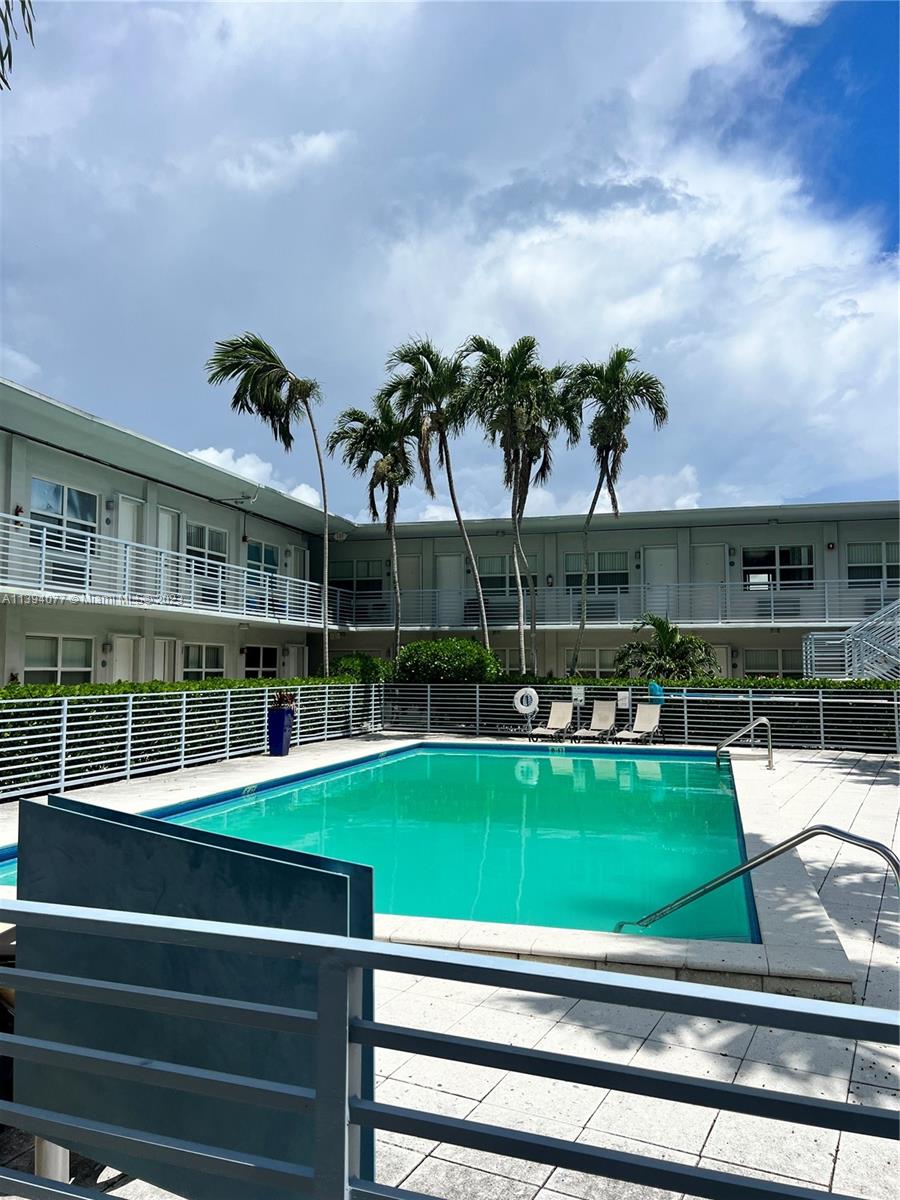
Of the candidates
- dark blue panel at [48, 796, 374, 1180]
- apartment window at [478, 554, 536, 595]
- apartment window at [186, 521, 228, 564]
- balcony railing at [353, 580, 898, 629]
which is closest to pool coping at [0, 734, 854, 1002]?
dark blue panel at [48, 796, 374, 1180]

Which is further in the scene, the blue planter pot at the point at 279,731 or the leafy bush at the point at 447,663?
the leafy bush at the point at 447,663

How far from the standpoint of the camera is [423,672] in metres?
20.0

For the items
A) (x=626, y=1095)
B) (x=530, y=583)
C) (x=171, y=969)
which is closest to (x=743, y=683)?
(x=530, y=583)

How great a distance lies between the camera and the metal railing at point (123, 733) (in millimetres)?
10414

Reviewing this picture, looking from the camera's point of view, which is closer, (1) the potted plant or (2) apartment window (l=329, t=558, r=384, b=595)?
(1) the potted plant

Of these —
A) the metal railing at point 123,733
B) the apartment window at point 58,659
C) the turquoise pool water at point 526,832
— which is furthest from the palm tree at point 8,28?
the apartment window at point 58,659

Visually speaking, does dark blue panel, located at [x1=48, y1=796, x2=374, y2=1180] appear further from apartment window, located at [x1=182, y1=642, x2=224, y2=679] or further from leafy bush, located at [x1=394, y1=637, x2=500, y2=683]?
apartment window, located at [x1=182, y1=642, x2=224, y2=679]

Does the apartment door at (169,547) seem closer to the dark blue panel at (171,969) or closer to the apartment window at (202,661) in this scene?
the apartment window at (202,661)

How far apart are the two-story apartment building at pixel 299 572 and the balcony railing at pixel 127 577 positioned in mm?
59

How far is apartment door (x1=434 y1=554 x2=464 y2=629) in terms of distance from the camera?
24.7 meters

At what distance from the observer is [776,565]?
2323cm

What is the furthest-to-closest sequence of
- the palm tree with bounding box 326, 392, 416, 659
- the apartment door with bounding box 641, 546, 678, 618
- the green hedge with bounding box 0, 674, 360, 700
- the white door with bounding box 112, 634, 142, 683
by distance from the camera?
the apartment door with bounding box 641, 546, 678, 618
the palm tree with bounding box 326, 392, 416, 659
the white door with bounding box 112, 634, 142, 683
the green hedge with bounding box 0, 674, 360, 700

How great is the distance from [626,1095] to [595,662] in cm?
2128

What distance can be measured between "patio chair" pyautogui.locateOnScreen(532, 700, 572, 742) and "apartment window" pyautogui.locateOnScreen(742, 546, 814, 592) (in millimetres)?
8009
